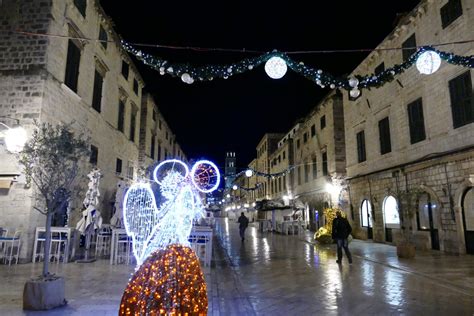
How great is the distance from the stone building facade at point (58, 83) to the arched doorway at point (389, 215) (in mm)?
15051

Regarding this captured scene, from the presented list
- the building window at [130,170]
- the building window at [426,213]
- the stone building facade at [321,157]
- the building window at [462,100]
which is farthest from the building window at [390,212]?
the building window at [130,170]

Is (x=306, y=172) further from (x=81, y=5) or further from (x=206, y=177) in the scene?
→ (x=81, y=5)

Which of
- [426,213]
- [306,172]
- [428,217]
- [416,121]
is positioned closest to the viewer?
→ [428,217]

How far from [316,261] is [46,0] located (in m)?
13.2

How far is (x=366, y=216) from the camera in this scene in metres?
21.3

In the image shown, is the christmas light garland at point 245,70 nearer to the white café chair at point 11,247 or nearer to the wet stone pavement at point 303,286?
the wet stone pavement at point 303,286

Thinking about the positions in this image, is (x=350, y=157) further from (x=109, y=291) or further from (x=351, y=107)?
(x=109, y=291)

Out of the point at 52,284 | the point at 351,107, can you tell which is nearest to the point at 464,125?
the point at 351,107

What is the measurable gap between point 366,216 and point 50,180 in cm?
1893

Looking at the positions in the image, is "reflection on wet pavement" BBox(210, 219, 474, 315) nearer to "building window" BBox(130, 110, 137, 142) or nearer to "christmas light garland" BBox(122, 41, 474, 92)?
"christmas light garland" BBox(122, 41, 474, 92)

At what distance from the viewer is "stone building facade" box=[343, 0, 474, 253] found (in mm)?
13406

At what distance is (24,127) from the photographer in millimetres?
11469

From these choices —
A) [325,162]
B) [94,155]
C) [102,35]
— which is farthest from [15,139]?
[325,162]

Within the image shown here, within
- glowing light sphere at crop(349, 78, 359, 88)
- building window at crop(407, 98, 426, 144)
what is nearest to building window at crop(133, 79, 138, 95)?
building window at crop(407, 98, 426, 144)
